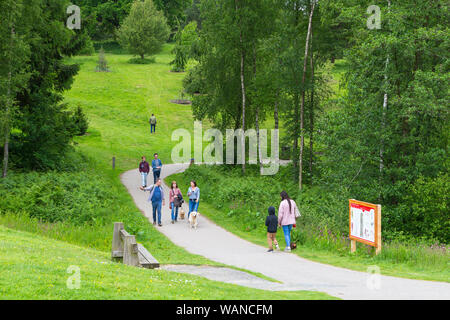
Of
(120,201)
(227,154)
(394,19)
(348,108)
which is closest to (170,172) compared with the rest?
(227,154)

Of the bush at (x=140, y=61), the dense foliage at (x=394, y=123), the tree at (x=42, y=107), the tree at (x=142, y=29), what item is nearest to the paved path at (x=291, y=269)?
the dense foliage at (x=394, y=123)

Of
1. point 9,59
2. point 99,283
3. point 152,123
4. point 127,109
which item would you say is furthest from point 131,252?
point 127,109

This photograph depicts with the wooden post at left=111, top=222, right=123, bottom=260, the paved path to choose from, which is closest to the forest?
the paved path

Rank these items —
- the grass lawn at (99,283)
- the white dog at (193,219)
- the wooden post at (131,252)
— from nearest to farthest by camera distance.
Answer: the grass lawn at (99,283) < the wooden post at (131,252) < the white dog at (193,219)

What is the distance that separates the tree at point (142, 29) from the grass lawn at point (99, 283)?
71.3m

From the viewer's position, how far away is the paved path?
394 inches

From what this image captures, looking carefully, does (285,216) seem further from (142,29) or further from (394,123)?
(142,29)

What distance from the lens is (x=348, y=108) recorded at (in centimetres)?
2272

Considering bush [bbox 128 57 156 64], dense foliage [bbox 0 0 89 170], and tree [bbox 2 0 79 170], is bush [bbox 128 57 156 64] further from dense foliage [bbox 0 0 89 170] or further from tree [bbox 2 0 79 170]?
tree [bbox 2 0 79 170]

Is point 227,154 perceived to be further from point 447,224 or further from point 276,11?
point 447,224

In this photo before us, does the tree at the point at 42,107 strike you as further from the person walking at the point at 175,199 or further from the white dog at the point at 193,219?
the white dog at the point at 193,219

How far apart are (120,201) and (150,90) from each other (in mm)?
44302

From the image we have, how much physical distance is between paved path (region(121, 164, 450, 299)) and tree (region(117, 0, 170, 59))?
6160cm

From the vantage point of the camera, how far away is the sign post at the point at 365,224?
14.6 m
